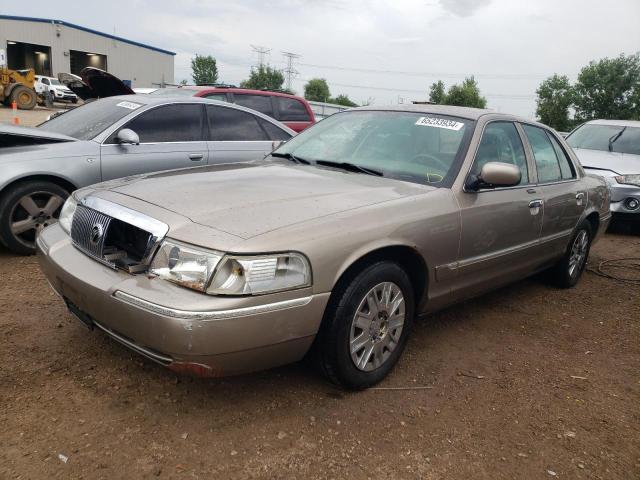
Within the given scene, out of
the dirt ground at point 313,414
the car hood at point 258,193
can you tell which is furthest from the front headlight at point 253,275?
the dirt ground at point 313,414

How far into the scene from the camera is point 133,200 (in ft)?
8.70

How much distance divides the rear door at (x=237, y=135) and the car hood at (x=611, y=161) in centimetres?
474

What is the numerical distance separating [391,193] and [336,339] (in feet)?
3.05

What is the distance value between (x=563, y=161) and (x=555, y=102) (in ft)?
161

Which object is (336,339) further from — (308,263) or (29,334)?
(29,334)

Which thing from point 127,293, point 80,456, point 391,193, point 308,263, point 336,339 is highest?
point 391,193

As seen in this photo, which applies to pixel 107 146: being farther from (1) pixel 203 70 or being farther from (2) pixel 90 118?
(1) pixel 203 70

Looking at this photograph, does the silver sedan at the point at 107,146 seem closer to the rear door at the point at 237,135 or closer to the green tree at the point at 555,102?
the rear door at the point at 237,135

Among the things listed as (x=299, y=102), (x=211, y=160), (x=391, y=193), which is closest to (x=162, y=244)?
(x=391, y=193)

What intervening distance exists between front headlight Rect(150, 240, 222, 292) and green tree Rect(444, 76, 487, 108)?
2569 inches

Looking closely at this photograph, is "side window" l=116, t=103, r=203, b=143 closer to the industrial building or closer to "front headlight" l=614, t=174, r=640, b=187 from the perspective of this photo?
"front headlight" l=614, t=174, r=640, b=187

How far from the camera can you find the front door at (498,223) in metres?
3.24

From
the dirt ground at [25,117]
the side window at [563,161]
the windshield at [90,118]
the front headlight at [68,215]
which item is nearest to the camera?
the front headlight at [68,215]

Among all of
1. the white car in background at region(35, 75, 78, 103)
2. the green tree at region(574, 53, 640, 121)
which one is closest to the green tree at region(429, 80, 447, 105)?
the green tree at region(574, 53, 640, 121)
